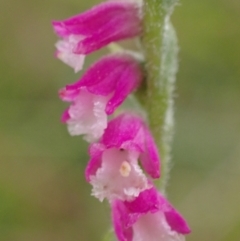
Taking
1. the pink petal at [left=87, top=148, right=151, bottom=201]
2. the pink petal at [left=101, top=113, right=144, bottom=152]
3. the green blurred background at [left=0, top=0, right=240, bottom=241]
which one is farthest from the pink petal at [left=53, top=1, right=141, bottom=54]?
the green blurred background at [left=0, top=0, right=240, bottom=241]

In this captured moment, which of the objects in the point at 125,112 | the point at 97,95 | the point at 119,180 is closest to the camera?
the point at 119,180

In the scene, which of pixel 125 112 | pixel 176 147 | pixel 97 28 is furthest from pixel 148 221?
pixel 176 147

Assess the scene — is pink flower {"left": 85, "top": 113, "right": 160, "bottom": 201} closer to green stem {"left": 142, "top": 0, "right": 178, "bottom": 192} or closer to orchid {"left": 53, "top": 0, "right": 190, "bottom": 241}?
orchid {"left": 53, "top": 0, "right": 190, "bottom": 241}

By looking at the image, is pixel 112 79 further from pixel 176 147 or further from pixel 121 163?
pixel 176 147

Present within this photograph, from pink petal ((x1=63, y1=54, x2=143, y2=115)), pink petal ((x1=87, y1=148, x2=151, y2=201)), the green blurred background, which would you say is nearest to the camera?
pink petal ((x1=87, y1=148, x2=151, y2=201))

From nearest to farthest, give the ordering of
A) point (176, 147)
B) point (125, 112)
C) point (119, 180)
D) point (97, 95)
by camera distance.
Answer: point (119, 180)
point (97, 95)
point (125, 112)
point (176, 147)

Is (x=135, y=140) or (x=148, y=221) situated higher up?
(x=135, y=140)

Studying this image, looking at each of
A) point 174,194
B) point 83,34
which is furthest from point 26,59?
point 83,34

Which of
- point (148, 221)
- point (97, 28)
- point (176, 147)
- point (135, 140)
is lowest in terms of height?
point (148, 221)
